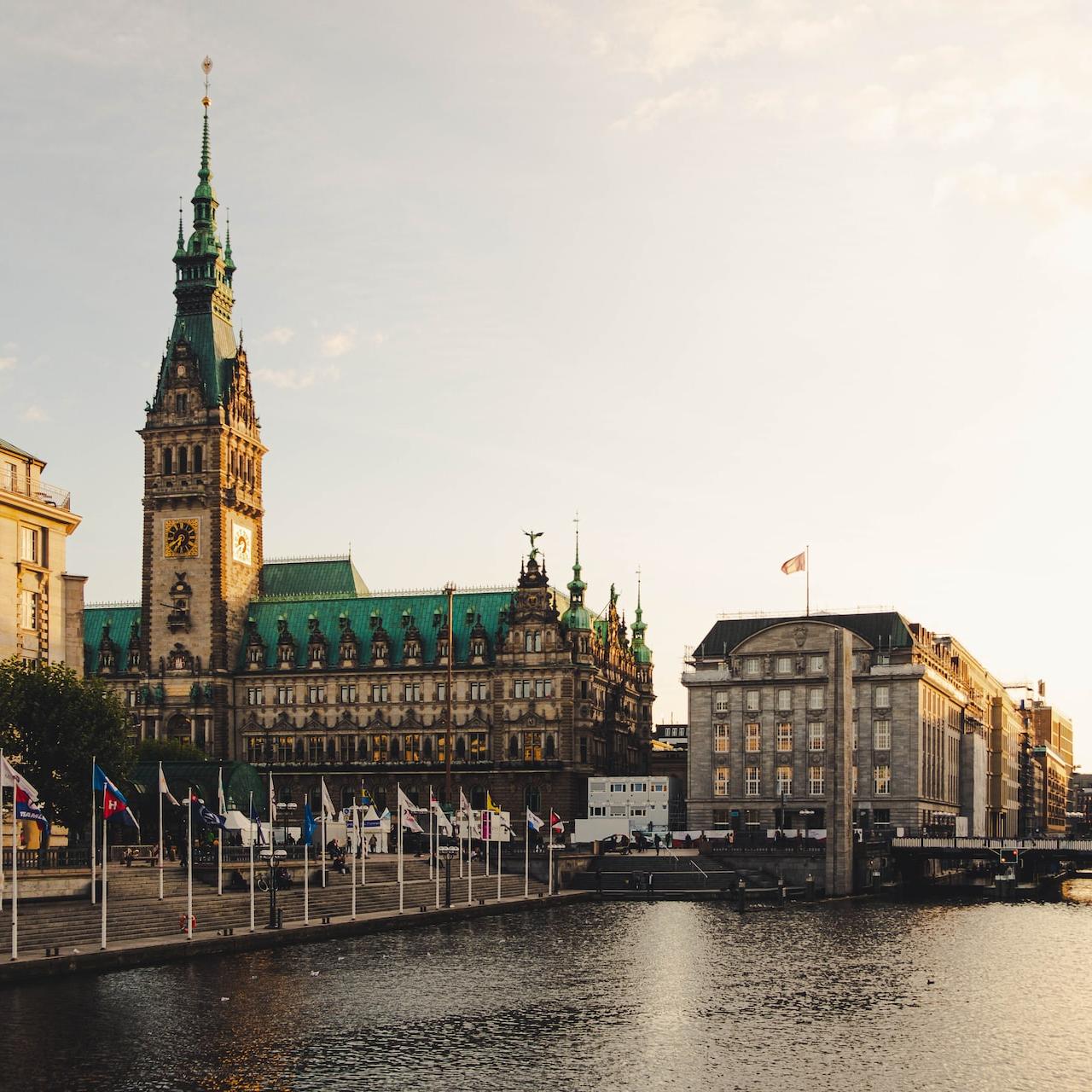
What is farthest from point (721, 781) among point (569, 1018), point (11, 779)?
point (11, 779)

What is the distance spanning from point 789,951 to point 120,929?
38234 mm

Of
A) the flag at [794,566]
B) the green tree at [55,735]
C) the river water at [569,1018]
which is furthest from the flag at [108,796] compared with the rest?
the flag at [794,566]

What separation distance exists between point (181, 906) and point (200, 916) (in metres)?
2.04

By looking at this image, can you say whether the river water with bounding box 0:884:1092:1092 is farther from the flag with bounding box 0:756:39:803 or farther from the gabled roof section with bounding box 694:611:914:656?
the gabled roof section with bounding box 694:611:914:656

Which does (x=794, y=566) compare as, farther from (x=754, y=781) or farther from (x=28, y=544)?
(x=28, y=544)

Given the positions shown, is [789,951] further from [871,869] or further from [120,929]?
[871,869]

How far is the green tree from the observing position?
102188mm

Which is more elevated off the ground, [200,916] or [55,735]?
[55,735]

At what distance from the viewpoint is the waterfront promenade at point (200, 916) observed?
7588cm

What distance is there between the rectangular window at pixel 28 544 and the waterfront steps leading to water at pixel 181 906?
25071mm

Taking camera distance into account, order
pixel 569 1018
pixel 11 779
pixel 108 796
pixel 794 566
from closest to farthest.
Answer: pixel 569 1018 < pixel 11 779 < pixel 108 796 < pixel 794 566

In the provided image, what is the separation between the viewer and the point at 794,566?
179m

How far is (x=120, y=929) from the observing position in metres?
83.1

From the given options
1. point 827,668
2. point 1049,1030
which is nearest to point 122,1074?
point 1049,1030
